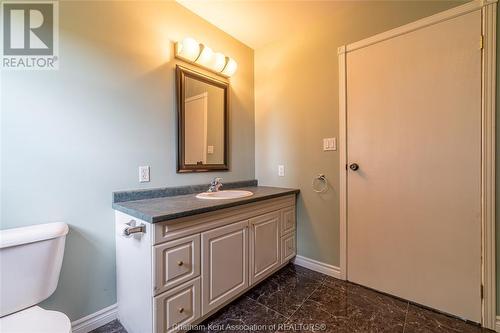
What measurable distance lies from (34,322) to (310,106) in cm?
223

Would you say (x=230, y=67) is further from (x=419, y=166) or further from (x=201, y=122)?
(x=419, y=166)

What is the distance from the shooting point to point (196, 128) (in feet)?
6.21

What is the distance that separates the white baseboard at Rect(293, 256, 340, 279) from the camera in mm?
1932

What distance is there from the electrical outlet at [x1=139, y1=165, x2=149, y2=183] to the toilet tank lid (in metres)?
0.49

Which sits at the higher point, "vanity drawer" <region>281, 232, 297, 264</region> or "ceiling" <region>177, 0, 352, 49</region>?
"ceiling" <region>177, 0, 352, 49</region>

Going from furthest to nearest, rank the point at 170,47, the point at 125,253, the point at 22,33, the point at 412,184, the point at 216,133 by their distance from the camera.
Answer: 1. the point at 216,133
2. the point at 170,47
3. the point at 412,184
4. the point at 125,253
5. the point at 22,33

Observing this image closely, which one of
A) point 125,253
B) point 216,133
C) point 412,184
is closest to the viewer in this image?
point 125,253

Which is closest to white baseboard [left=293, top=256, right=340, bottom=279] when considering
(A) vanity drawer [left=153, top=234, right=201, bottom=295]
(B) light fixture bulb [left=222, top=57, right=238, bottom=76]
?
(A) vanity drawer [left=153, top=234, right=201, bottom=295]

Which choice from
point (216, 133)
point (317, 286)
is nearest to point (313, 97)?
point (216, 133)

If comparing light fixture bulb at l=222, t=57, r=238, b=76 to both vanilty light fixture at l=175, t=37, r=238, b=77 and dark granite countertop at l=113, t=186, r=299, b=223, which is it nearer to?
vanilty light fixture at l=175, t=37, r=238, b=77

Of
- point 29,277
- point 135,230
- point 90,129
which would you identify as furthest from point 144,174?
point 29,277

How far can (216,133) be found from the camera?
6.84 feet

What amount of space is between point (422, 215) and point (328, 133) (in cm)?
91

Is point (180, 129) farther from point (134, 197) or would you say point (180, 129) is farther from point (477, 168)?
point (477, 168)
